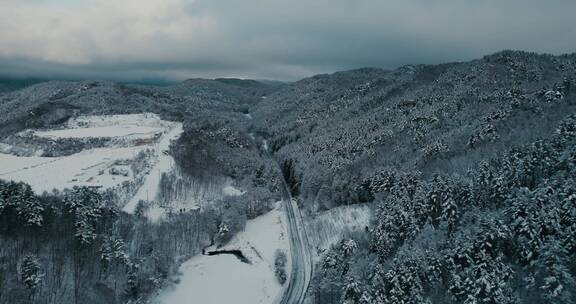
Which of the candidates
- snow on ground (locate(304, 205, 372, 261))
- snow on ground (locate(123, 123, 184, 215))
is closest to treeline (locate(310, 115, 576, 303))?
snow on ground (locate(304, 205, 372, 261))

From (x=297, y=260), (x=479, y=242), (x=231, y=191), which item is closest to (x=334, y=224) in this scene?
(x=297, y=260)

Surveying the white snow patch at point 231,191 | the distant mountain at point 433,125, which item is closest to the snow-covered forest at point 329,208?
the distant mountain at point 433,125

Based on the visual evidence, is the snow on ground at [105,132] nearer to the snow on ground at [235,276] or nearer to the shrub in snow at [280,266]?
the snow on ground at [235,276]

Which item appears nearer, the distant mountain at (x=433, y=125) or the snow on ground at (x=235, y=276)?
the snow on ground at (x=235, y=276)

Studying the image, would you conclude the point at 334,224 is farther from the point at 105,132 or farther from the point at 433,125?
the point at 105,132

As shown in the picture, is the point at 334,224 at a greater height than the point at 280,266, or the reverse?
the point at 334,224

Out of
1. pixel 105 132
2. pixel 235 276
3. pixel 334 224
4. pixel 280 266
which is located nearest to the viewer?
pixel 235 276

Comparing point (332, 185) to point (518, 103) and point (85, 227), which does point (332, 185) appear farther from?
point (85, 227)
